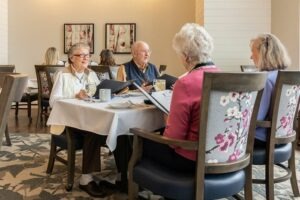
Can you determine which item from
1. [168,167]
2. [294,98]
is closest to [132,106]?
[168,167]

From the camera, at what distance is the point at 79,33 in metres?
7.40

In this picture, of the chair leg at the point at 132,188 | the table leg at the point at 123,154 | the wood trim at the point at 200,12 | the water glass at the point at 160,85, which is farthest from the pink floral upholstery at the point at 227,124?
the wood trim at the point at 200,12

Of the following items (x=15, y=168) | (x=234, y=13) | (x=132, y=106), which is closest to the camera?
(x=132, y=106)

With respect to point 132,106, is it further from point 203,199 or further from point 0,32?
point 0,32

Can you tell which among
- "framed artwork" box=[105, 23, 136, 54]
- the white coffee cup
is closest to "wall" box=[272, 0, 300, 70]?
"framed artwork" box=[105, 23, 136, 54]

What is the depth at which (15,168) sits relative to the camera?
323 cm

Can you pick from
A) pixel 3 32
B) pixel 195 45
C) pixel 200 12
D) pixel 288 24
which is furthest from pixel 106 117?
pixel 3 32

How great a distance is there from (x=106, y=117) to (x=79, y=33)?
5.70 m

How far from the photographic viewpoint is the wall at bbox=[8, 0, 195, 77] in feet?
24.1

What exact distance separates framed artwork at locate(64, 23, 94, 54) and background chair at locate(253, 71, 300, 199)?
5.59 m

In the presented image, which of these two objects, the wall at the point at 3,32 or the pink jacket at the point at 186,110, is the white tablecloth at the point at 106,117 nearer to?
the pink jacket at the point at 186,110

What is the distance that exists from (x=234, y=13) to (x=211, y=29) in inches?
16.1

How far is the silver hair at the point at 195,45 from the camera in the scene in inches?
74.5

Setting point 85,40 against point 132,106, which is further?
point 85,40
